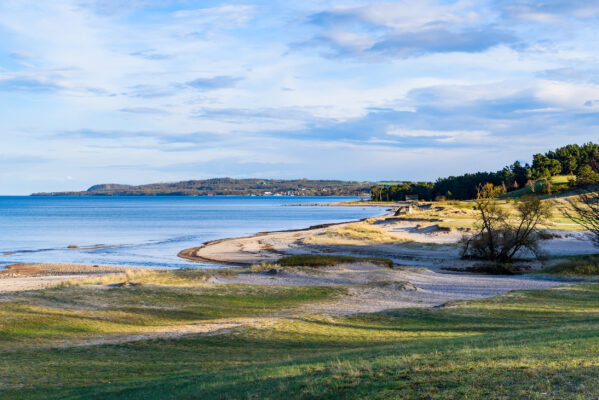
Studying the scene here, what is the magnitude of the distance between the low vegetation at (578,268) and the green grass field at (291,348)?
6.15 metres

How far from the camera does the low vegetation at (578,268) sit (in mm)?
31231

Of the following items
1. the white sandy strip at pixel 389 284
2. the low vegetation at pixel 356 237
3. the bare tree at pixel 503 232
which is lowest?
the white sandy strip at pixel 389 284

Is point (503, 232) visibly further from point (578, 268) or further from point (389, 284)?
point (389, 284)

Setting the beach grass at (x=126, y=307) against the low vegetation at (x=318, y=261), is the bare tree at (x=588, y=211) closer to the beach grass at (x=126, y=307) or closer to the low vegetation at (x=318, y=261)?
the low vegetation at (x=318, y=261)

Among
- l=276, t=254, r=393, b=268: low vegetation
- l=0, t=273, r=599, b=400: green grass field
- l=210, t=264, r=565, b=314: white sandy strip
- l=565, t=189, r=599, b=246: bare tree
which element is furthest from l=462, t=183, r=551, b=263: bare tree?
l=0, t=273, r=599, b=400: green grass field

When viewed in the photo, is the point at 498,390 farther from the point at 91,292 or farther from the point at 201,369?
the point at 91,292

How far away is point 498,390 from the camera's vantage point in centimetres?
731

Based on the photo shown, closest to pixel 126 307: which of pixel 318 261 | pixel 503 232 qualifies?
pixel 318 261

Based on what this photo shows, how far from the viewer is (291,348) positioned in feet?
50.1

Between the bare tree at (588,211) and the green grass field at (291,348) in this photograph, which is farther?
the bare tree at (588,211)

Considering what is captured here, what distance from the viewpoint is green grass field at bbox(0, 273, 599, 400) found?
834cm

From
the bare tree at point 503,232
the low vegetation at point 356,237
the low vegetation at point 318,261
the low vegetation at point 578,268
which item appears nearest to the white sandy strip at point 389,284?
the low vegetation at point 318,261

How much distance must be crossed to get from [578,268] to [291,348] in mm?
23617

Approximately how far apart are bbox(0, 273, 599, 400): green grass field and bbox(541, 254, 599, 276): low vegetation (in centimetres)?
615
